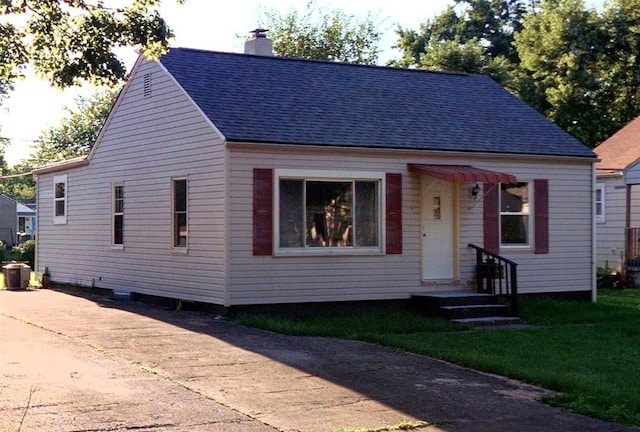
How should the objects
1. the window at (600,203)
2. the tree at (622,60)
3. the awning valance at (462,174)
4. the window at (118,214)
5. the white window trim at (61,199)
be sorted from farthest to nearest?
1. the tree at (622,60)
2. the window at (600,203)
3. the white window trim at (61,199)
4. the window at (118,214)
5. the awning valance at (462,174)

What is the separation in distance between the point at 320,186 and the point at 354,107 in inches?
95.7

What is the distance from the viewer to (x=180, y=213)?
17.4 meters

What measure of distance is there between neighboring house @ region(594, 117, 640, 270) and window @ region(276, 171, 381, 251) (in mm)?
11072

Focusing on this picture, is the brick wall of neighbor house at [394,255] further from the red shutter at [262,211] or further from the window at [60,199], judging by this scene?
the window at [60,199]

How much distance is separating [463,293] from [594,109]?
67.6 ft

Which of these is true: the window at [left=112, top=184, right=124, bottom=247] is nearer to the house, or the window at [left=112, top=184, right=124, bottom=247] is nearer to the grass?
the house

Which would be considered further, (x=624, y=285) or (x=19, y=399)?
(x=624, y=285)

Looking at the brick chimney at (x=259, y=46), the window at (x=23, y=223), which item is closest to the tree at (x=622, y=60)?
the brick chimney at (x=259, y=46)

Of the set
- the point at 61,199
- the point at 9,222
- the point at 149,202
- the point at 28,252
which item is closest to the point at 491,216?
the point at 149,202

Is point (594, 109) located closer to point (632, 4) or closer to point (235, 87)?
point (632, 4)

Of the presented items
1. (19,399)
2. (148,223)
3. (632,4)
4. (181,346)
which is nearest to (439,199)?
(148,223)

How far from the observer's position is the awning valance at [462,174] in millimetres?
16438

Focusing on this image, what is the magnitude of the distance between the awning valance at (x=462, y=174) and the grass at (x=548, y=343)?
2.56 metres

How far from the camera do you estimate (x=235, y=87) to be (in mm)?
17594
